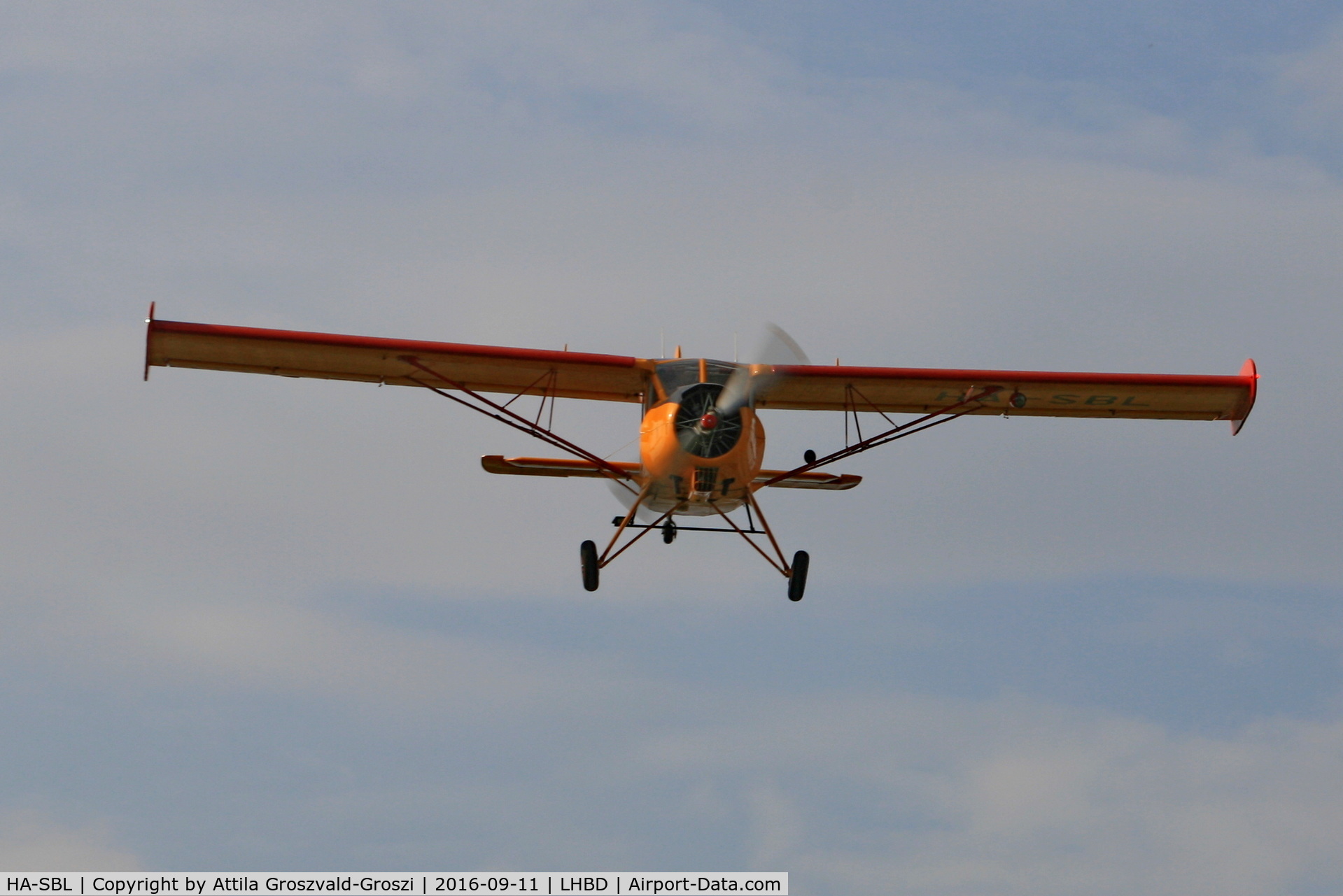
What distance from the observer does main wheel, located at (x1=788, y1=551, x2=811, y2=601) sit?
20531mm

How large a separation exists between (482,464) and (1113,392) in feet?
28.1

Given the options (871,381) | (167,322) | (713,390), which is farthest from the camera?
(871,381)

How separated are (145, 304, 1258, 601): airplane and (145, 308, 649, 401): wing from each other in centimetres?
2

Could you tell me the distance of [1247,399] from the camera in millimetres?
22844

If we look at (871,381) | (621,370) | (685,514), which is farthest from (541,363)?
(871,381)

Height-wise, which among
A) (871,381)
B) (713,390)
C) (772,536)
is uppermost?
(871,381)

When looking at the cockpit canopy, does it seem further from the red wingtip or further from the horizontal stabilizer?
the red wingtip

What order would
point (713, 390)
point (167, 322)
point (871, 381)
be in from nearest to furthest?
point (713, 390)
point (167, 322)
point (871, 381)

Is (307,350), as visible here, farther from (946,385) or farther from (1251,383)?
(1251,383)

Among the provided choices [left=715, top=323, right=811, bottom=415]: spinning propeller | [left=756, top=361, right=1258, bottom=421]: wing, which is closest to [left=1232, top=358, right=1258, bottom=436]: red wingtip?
[left=756, top=361, right=1258, bottom=421]: wing

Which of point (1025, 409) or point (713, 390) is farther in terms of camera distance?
point (1025, 409)

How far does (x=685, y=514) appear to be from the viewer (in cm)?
2030

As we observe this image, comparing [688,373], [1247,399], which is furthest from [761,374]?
[1247,399]

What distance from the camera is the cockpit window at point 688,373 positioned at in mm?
19516
